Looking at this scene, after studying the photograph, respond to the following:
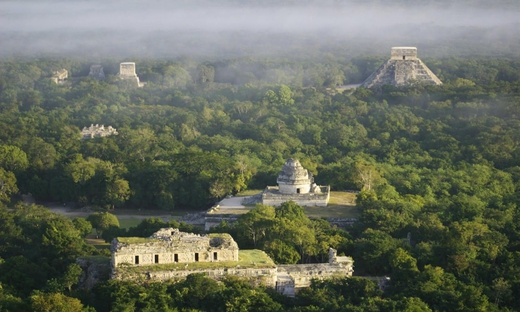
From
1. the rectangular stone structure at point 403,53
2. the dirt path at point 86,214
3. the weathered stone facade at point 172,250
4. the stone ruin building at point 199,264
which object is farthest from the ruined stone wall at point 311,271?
the rectangular stone structure at point 403,53

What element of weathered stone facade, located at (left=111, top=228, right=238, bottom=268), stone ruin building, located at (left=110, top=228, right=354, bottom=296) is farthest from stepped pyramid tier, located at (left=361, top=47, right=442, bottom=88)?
weathered stone facade, located at (left=111, top=228, right=238, bottom=268)

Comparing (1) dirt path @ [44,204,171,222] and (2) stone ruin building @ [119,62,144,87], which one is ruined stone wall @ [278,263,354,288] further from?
(2) stone ruin building @ [119,62,144,87]

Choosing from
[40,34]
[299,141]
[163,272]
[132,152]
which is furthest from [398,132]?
[40,34]

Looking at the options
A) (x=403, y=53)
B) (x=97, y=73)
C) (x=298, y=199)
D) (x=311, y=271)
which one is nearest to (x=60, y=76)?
(x=97, y=73)

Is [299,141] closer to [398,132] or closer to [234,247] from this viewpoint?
[398,132]

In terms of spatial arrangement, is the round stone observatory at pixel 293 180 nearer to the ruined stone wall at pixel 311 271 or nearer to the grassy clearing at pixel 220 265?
the grassy clearing at pixel 220 265

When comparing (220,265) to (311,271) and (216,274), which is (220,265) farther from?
(311,271)
